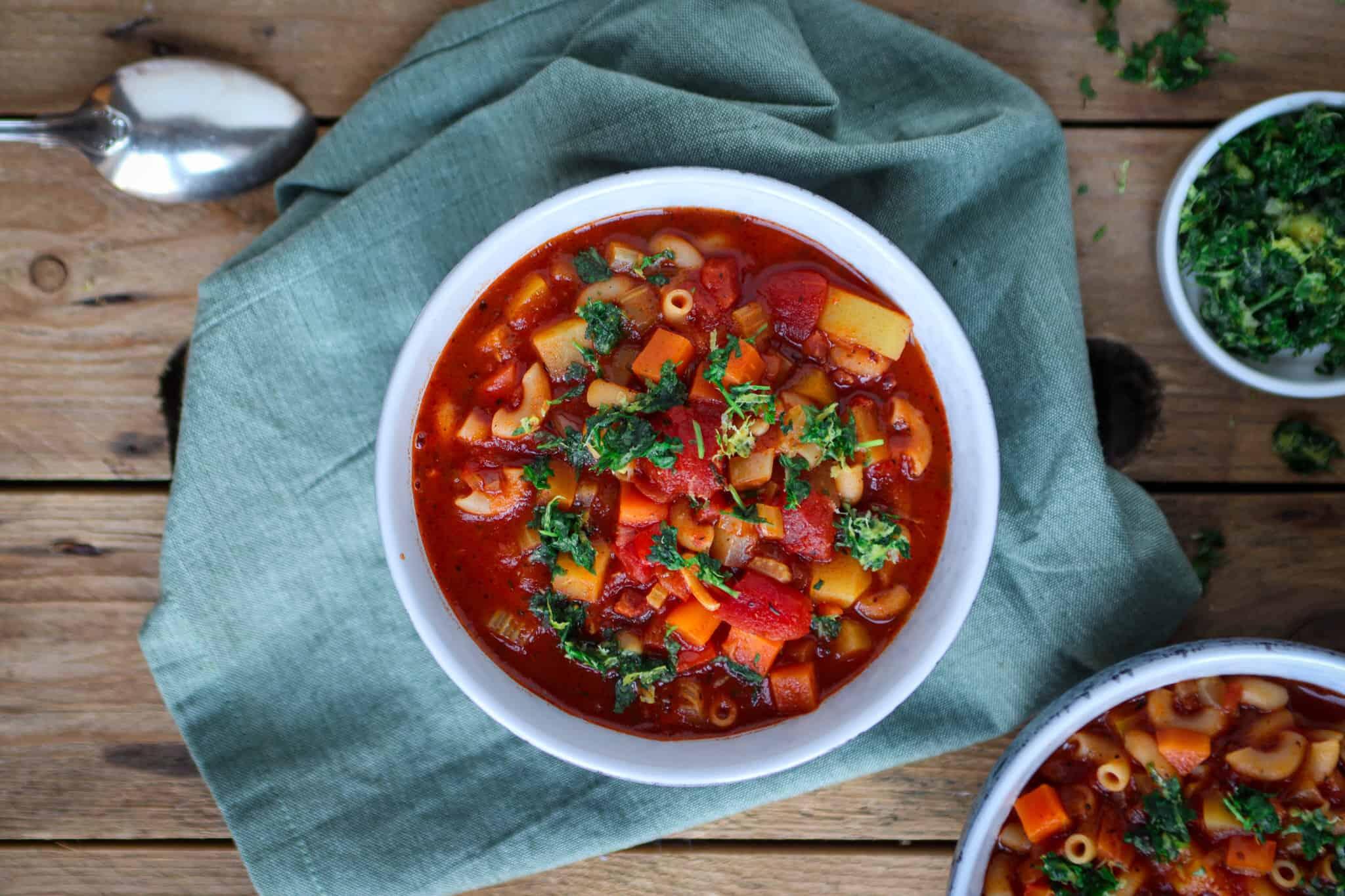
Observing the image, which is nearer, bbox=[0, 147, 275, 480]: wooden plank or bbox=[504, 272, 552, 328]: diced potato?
bbox=[504, 272, 552, 328]: diced potato

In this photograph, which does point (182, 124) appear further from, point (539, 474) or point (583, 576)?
point (583, 576)

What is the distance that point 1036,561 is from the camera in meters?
3.15

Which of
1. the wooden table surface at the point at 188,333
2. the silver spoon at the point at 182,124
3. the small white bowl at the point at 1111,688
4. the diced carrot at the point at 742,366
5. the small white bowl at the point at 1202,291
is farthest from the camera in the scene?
the wooden table surface at the point at 188,333

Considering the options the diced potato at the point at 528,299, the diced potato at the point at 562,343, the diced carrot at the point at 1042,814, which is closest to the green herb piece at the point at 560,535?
the diced potato at the point at 562,343

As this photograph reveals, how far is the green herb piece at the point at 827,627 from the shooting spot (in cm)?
270

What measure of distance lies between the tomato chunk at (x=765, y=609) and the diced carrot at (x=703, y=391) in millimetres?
477

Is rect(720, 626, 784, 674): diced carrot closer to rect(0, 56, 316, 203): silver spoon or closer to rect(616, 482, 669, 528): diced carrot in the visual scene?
rect(616, 482, 669, 528): diced carrot

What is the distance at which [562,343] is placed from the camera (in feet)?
8.61

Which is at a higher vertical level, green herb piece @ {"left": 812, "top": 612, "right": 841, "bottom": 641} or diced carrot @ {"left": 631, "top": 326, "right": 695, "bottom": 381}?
diced carrot @ {"left": 631, "top": 326, "right": 695, "bottom": 381}

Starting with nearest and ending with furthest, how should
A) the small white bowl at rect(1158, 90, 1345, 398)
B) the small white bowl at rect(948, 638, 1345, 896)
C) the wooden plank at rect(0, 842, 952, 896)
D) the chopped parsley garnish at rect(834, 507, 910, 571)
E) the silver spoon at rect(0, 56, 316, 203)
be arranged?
the chopped parsley garnish at rect(834, 507, 910, 571) < the small white bowl at rect(948, 638, 1345, 896) < the small white bowl at rect(1158, 90, 1345, 398) < the silver spoon at rect(0, 56, 316, 203) < the wooden plank at rect(0, 842, 952, 896)

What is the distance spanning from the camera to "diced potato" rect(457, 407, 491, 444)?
2.69 meters

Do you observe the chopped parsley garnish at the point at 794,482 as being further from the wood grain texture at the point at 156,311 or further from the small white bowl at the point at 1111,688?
the wood grain texture at the point at 156,311

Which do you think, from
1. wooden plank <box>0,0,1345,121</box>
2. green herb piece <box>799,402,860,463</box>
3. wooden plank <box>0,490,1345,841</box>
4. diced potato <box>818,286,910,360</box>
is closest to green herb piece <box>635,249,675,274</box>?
diced potato <box>818,286,910,360</box>

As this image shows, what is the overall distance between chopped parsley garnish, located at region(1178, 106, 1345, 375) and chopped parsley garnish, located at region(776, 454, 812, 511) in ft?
5.22
